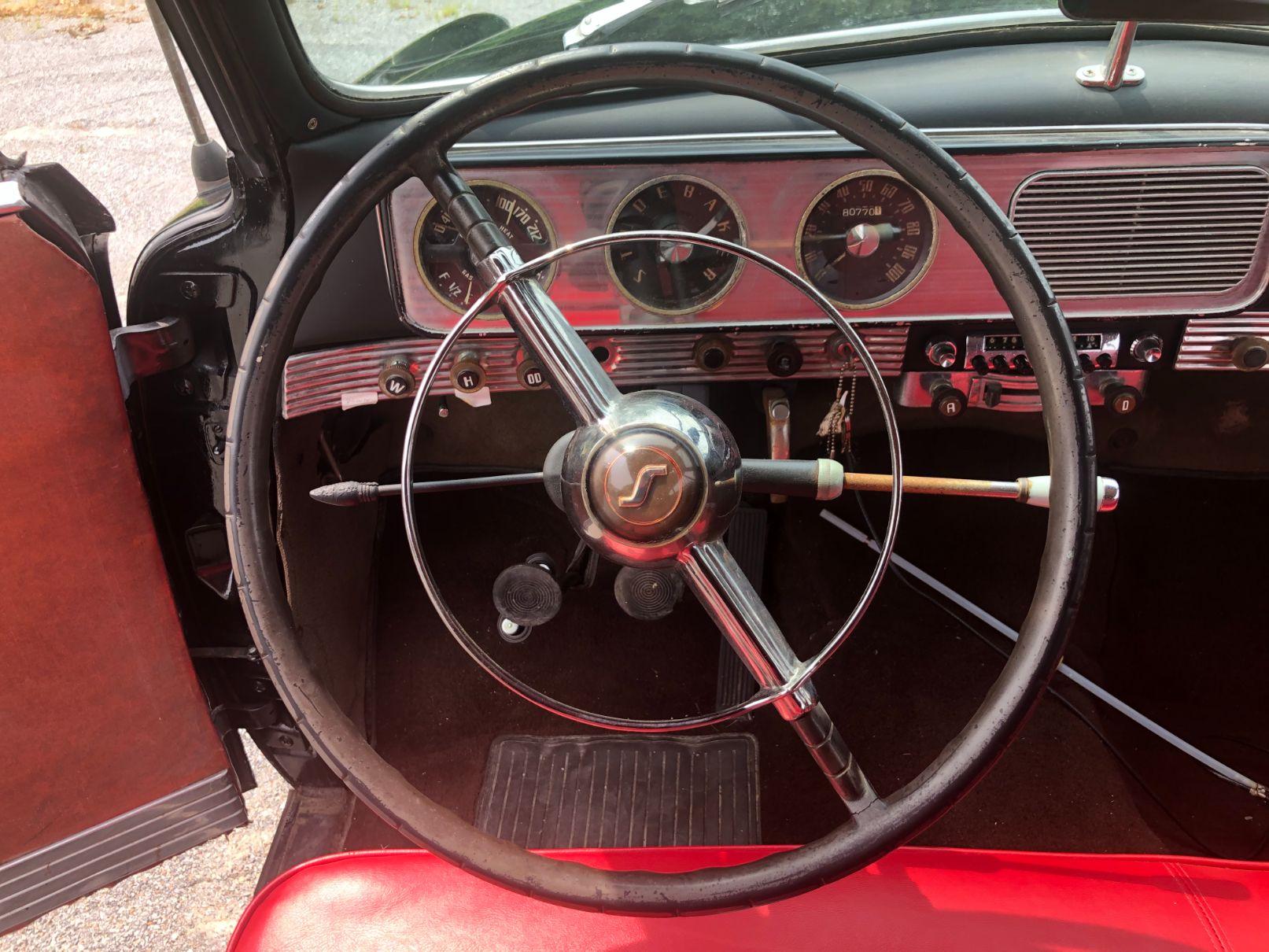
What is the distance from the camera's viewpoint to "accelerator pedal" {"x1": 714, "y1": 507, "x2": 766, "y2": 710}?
2.02 metres

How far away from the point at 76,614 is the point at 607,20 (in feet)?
3.99

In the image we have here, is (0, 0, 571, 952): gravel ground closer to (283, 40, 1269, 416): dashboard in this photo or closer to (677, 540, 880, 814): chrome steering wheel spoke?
(283, 40, 1269, 416): dashboard

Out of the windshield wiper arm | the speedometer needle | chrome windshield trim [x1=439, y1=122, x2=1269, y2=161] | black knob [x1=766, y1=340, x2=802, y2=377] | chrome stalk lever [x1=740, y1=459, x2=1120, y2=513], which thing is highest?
the windshield wiper arm

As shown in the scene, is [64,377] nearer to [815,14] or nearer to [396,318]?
[396,318]

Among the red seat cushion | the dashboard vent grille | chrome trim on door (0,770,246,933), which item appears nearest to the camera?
the red seat cushion

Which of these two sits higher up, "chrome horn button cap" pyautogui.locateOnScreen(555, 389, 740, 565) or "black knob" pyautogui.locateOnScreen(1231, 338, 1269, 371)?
"chrome horn button cap" pyautogui.locateOnScreen(555, 389, 740, 565)

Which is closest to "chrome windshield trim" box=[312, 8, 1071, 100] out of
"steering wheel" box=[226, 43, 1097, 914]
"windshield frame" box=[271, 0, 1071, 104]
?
"windshield frame" box=[271, 0, 1071, 104]

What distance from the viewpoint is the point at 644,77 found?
36.0 inches

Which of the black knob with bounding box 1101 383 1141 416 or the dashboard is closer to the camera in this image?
the dashboard

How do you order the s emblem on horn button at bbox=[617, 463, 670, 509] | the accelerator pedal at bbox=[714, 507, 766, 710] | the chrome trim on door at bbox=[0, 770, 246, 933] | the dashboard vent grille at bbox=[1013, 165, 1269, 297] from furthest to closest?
the accelerator pedal at bbox=[714, 507, 766, 710], the dashboard vent grille at bbox=[1013, 165, 1269, 297], the chrome trim on door at bbox=[0, 770, 246, 933], the s emblem on horn button at bbox=[617, 463, 670, 509]

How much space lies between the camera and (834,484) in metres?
0.91

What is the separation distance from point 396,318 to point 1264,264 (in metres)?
1.48

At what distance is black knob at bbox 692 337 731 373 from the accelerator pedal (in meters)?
0.56

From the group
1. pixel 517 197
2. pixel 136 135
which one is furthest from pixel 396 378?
pixel 136 135
